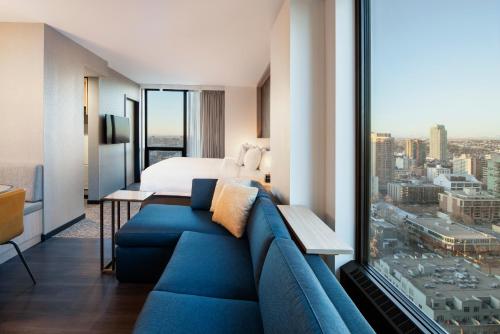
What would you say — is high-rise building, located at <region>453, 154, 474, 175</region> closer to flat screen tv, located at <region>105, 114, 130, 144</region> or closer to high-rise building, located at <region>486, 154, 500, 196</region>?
high-rise building, located at <region>486, 154, 500, 196</region>

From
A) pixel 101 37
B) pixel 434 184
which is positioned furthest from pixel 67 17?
pixel 434 184

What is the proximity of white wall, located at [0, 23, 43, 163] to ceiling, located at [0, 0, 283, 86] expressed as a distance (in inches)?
7.1

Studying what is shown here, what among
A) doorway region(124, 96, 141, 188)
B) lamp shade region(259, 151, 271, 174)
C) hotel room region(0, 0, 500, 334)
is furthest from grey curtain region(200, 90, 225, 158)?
lamp shade region(259, 151, 271, 174)

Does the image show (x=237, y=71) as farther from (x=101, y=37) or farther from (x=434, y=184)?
(x=434, y=184)

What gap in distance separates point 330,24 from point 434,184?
156cm

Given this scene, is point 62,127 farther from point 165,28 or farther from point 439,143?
point 439,143

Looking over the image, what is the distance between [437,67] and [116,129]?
5972 mm

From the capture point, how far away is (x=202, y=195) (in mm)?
3256

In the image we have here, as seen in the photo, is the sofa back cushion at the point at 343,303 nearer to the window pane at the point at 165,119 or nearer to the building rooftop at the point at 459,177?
the building rooftop at the point at 459,177

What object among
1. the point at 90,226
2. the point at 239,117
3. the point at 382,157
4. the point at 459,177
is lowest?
the point at 90,226

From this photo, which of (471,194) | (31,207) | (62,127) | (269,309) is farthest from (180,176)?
(471,194)

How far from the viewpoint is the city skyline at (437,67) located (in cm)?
112

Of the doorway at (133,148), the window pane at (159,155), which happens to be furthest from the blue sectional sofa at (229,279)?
the window pane at (159,155)

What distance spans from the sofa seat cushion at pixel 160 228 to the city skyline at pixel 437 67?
63.9 inches
